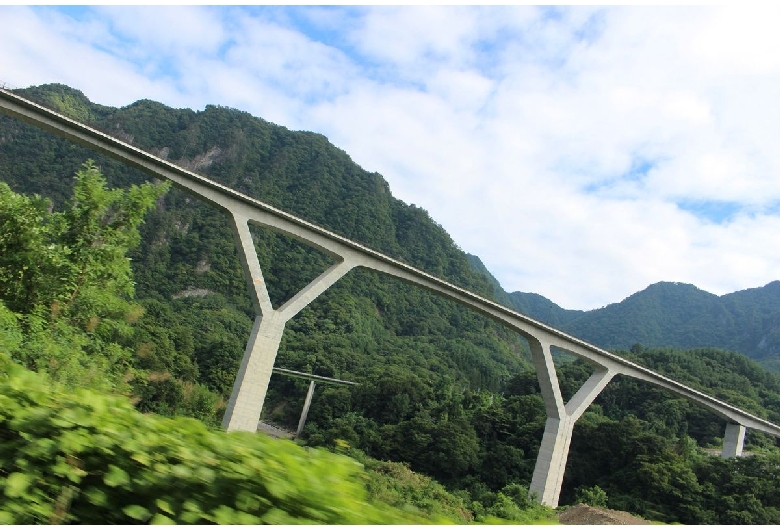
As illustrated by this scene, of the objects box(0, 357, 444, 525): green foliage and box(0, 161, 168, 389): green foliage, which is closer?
box(0, 357, 444, 525): green foliage

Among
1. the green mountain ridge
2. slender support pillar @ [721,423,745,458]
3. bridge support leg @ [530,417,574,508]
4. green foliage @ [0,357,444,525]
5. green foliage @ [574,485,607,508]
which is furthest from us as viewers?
the green mountain ridge

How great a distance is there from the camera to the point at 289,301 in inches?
781

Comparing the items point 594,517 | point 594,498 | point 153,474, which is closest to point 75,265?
point 153,474

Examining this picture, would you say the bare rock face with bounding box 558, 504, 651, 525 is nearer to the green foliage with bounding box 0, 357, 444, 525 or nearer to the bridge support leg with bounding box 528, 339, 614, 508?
the bridge support leg with bounding box 528, 339, 614, 508

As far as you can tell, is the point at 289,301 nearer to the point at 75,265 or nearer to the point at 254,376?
the point at 254,376

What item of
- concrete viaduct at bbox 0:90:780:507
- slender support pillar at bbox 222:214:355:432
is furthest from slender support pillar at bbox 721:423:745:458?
slender support pillar at bbox 222:214:355:432

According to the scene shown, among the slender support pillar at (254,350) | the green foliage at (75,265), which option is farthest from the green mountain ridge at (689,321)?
the green foliage at (75,265)

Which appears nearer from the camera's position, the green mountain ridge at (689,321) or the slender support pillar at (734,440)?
the slender support pillar at (734,440)

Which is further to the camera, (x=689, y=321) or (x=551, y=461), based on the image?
(x=689, y=321)

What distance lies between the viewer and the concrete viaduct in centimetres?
1761

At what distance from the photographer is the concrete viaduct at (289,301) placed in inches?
693

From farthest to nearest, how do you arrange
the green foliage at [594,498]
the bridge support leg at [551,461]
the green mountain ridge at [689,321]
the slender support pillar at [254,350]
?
the green mountain ridge at [689,321], the green foliage at [594,498], the bridge support leg at [551,461], the slender support pillar at [254,350]

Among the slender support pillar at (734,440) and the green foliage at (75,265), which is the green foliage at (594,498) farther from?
the green foliage at (75,265)

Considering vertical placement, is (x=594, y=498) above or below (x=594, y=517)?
below
